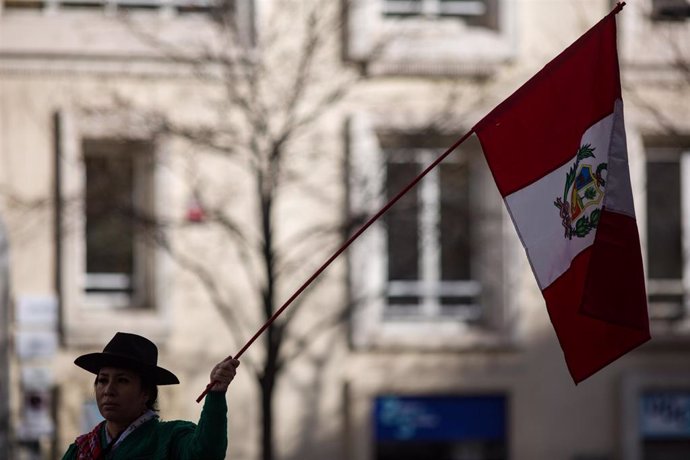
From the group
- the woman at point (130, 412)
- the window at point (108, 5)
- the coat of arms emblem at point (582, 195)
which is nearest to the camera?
the woman at point (130, 412)

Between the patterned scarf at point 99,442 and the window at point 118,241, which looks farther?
the window at point 118,241

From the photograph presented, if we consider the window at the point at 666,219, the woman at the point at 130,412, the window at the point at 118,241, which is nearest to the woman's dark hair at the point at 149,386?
the woman at the point at 130,412

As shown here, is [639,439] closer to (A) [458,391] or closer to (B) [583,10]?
(A) [458,391]

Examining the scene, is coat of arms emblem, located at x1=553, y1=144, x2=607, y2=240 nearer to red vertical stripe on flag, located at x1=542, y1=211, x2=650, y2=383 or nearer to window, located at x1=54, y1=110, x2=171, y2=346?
red vertical stripe on flag, located at x1=542, y1=211, x2=650, y2=383

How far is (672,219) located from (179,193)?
5.72 meters

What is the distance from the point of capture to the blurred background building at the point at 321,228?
60.2ft

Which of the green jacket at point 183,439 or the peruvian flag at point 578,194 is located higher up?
the peruvian flag at point 578,194

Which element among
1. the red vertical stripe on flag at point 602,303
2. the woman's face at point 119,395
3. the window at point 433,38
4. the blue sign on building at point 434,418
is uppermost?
the window at point 433,38

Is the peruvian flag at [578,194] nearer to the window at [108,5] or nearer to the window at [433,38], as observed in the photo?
the window at [108,5]

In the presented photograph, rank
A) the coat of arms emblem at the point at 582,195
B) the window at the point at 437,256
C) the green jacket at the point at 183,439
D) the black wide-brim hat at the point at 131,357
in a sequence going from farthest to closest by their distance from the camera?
the window at the point at 437,256, the coat of arms emblem at the point at 582,195, the black wide-brim hat at the point at 131,357, the green jacket at the point at 183,439

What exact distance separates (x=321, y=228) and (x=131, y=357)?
11.7 metres

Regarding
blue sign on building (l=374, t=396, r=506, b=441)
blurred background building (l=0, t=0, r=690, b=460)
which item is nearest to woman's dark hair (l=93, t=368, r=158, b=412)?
blurred background building (l=0, t=0, r=690, b=460)

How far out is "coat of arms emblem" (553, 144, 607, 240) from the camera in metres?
7.70

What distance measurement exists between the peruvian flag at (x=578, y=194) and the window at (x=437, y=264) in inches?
406
